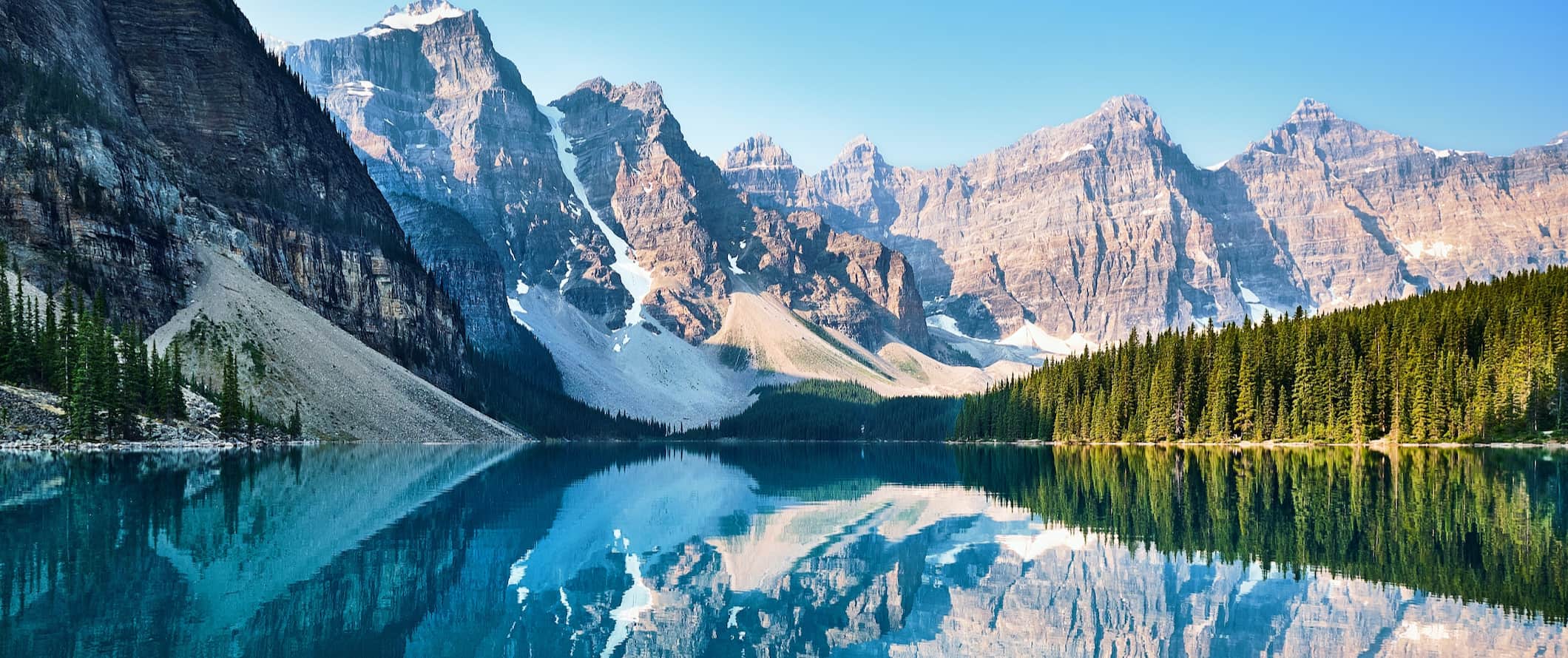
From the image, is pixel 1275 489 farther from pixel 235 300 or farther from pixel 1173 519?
pixel 235 300

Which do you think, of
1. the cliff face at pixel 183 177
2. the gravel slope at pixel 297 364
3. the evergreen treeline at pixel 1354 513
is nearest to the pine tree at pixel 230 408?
the gravel slope at pixel 297 364

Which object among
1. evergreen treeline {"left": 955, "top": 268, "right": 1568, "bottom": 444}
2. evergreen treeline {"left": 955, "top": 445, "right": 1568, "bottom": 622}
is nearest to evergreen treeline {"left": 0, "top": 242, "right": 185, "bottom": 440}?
evergreen treeline {"left": 955, "top": 445, "right": 1568, "bottom": 622}

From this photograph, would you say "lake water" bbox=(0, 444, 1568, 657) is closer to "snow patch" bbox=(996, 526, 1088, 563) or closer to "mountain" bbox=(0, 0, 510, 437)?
"snow patch" bbox=(996, 526, 1088, 563)

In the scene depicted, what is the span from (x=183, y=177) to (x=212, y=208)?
5800 mm

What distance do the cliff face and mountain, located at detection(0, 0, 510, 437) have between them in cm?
27

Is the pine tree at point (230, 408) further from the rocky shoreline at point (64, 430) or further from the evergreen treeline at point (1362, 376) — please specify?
the evergreen treeline at point (1362, 376)

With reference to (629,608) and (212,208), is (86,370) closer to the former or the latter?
(212,208)

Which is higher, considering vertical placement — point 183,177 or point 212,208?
point 183,177

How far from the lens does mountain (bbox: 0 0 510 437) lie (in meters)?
108

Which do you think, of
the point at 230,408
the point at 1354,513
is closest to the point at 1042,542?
the point at 1354,513

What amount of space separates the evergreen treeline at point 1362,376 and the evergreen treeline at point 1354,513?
411 inches

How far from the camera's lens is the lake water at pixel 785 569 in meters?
18.9

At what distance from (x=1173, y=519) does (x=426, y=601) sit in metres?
25.4

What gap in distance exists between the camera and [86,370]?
78.2m
